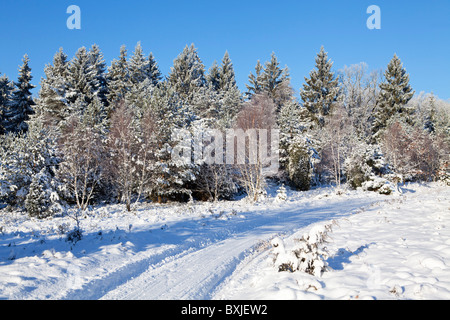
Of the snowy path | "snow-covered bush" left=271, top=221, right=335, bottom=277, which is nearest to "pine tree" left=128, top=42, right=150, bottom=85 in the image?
the snowy path

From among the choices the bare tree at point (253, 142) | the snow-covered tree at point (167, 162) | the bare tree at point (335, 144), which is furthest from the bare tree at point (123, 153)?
the bare tree at point (335, 144)

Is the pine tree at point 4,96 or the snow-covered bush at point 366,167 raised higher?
the pine tree at point 4,96

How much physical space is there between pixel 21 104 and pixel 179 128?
25.9 m

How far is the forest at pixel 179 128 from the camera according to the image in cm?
1897

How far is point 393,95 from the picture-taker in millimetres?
42750

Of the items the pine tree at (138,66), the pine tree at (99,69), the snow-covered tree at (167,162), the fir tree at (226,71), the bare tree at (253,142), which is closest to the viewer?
the bare tree at (253,142)

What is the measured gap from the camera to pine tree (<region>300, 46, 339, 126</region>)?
42700 millimetres

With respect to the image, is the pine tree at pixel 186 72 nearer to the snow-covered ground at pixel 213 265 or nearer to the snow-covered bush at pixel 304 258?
the snow-covered ground at pixel 213 265

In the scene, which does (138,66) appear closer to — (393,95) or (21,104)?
(21,104)

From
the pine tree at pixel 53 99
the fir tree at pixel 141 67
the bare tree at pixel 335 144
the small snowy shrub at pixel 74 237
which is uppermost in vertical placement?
the fir tree at pixel 141 67

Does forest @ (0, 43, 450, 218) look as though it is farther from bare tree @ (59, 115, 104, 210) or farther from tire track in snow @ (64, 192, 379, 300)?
tire track in snow @ (64, 192, 379, 300)
